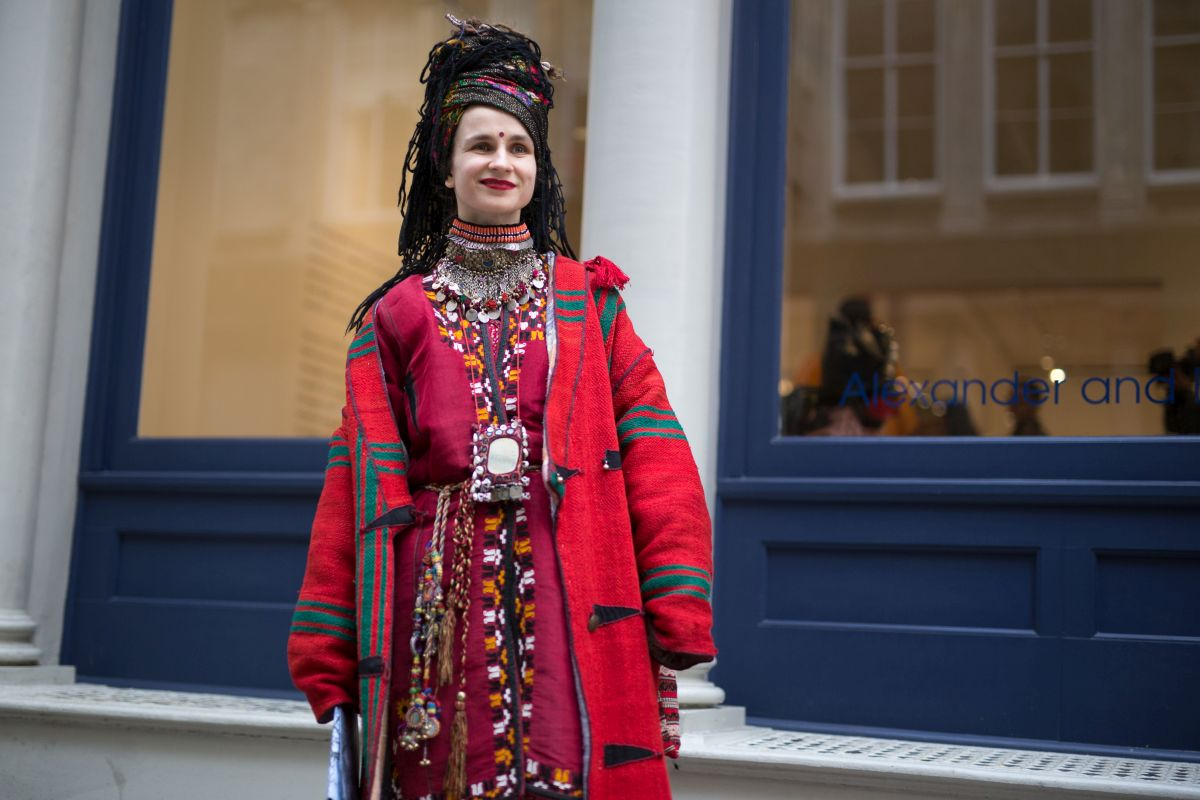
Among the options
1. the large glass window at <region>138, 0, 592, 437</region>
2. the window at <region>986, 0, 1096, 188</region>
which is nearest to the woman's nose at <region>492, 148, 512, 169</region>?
the large glass window at <region>138, 0, 592, 437</region>

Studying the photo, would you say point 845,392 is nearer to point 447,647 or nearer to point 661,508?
point 661,508

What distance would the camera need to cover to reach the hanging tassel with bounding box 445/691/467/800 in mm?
2367

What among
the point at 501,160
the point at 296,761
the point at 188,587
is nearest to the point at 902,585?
the point at 296,761

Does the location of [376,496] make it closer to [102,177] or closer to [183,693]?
[183,693]

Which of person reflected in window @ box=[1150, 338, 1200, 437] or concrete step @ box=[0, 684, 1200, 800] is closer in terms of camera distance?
concrete step @ box=[0, 684, 1200, 800]

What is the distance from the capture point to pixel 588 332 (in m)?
2.66

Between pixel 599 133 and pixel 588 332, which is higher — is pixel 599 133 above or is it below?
above

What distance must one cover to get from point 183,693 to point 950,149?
163 inches

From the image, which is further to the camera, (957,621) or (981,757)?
(957,621)

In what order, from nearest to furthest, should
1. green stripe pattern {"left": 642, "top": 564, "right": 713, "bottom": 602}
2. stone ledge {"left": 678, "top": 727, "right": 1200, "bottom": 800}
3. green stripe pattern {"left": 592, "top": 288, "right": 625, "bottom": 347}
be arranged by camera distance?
green stripe pattern {"left": 642, "top": 564, "right": 713, "bottom": 602}
green stripe pattern {"left": 592, "top": 288, "right": 625, "bottom": 347}
stone ledge {"left": 678, "top": 727, "right": 1200, "bottom": 800}

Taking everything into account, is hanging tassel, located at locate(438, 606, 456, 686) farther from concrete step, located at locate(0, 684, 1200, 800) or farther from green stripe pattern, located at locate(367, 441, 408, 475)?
concrete step, located at locate(0, 684, 1200, 800)

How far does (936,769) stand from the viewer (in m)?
3.46

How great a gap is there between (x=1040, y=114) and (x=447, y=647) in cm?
450

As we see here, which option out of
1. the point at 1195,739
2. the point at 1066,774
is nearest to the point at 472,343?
→ the point at 1066,774
